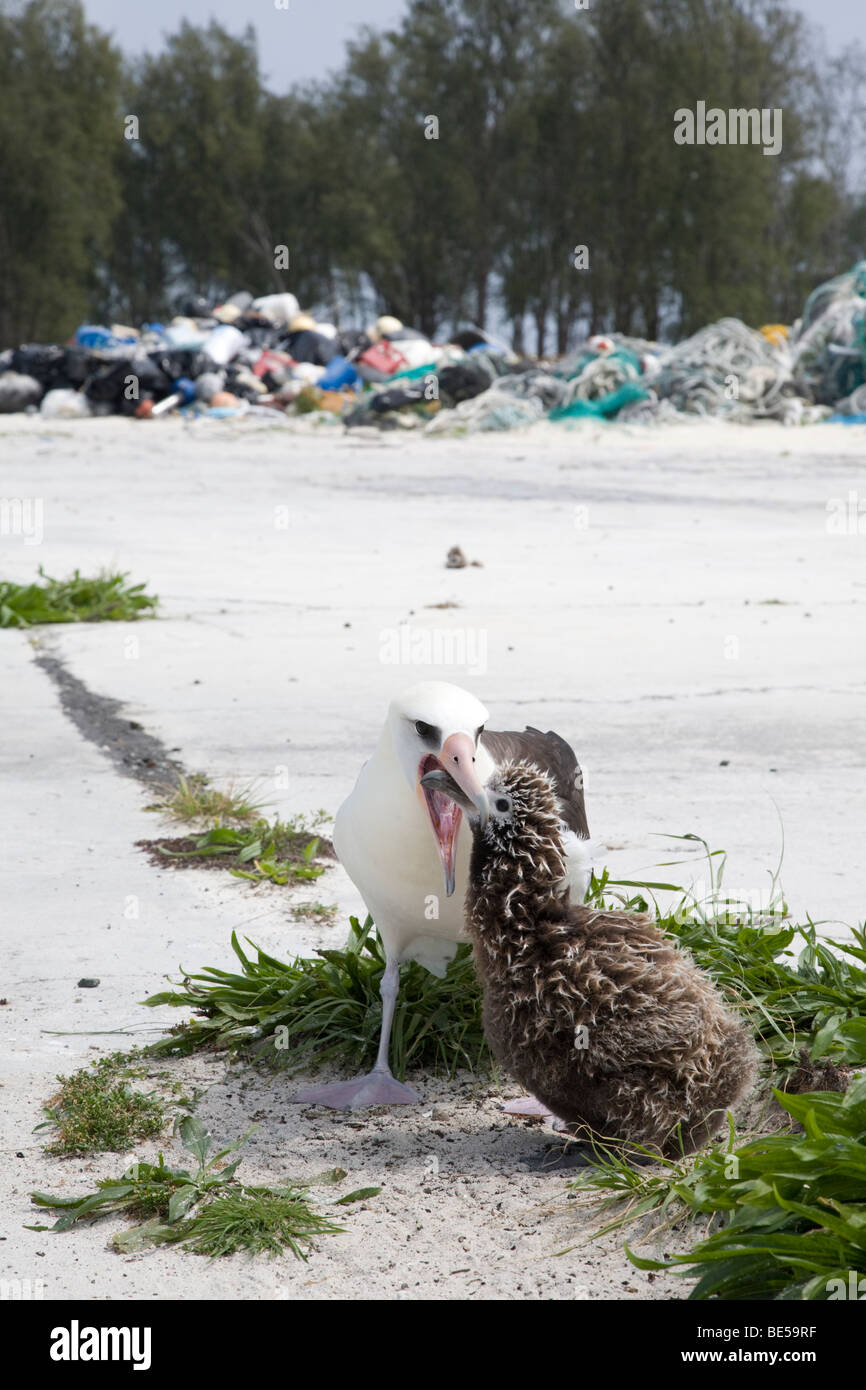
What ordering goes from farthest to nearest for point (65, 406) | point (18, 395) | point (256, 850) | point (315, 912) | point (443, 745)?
point (18, 395), point (65, 406), point (256, 850), point (315, 912), point (443, 745)

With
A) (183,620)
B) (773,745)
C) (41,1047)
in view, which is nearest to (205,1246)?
(41,1047)

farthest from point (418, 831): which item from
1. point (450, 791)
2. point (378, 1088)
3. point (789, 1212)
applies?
point (789, 1212)

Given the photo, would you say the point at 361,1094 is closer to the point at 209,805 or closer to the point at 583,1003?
the point at 583,1003

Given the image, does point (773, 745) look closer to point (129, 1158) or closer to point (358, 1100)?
point (358, 1100)

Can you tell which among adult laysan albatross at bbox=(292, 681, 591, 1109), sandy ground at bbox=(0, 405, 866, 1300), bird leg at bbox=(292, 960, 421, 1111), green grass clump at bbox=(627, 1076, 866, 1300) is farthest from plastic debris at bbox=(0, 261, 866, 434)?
green grass clump at bbox=(627, 1076, 866, 1300)

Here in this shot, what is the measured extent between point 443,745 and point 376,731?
298 centimetres

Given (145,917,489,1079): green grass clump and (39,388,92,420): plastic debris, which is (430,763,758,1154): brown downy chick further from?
(39,388,92,420): plastic debris

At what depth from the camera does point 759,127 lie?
1754 inches

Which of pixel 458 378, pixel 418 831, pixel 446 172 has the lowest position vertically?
pixel 418 831

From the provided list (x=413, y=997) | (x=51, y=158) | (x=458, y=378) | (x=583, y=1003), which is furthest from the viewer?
(x=51, y=158)

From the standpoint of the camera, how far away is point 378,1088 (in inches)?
120

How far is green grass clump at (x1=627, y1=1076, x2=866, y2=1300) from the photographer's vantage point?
2.15 m

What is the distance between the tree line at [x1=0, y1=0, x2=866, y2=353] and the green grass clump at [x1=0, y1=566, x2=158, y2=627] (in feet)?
122
